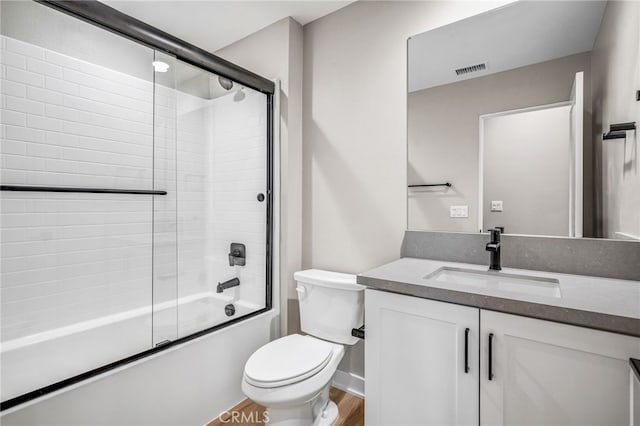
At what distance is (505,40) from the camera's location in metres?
1.46

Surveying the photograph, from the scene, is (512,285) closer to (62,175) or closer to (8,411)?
(8,411)

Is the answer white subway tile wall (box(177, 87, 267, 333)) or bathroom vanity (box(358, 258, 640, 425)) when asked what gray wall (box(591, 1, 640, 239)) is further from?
white subway tile wall (box(177, 87, 267, 333))

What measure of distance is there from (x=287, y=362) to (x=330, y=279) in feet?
1.57

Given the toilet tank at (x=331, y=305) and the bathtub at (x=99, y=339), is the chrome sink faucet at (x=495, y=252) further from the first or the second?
the bathtub at (x=99, y=339)

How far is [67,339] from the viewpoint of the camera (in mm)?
1688

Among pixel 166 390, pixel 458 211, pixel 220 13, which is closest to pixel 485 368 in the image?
pixel 458 211

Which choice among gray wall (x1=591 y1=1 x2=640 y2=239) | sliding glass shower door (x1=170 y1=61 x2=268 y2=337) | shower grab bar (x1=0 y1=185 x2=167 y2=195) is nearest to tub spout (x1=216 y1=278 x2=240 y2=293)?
sliding glass shower door (x1=170 y1=61 x2=268 y2=337)

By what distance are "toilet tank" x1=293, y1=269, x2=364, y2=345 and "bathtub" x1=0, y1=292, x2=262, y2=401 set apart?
0.44 meters

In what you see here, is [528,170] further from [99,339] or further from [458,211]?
[99,339]

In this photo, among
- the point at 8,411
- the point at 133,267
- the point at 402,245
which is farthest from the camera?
the point at 133,267

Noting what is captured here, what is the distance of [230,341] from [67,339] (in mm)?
873

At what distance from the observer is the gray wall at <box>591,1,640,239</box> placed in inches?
42.9

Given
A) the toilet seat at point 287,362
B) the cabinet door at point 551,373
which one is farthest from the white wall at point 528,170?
the toilet seat at point 287,362

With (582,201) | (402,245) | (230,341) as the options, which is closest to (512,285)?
(582,201)
